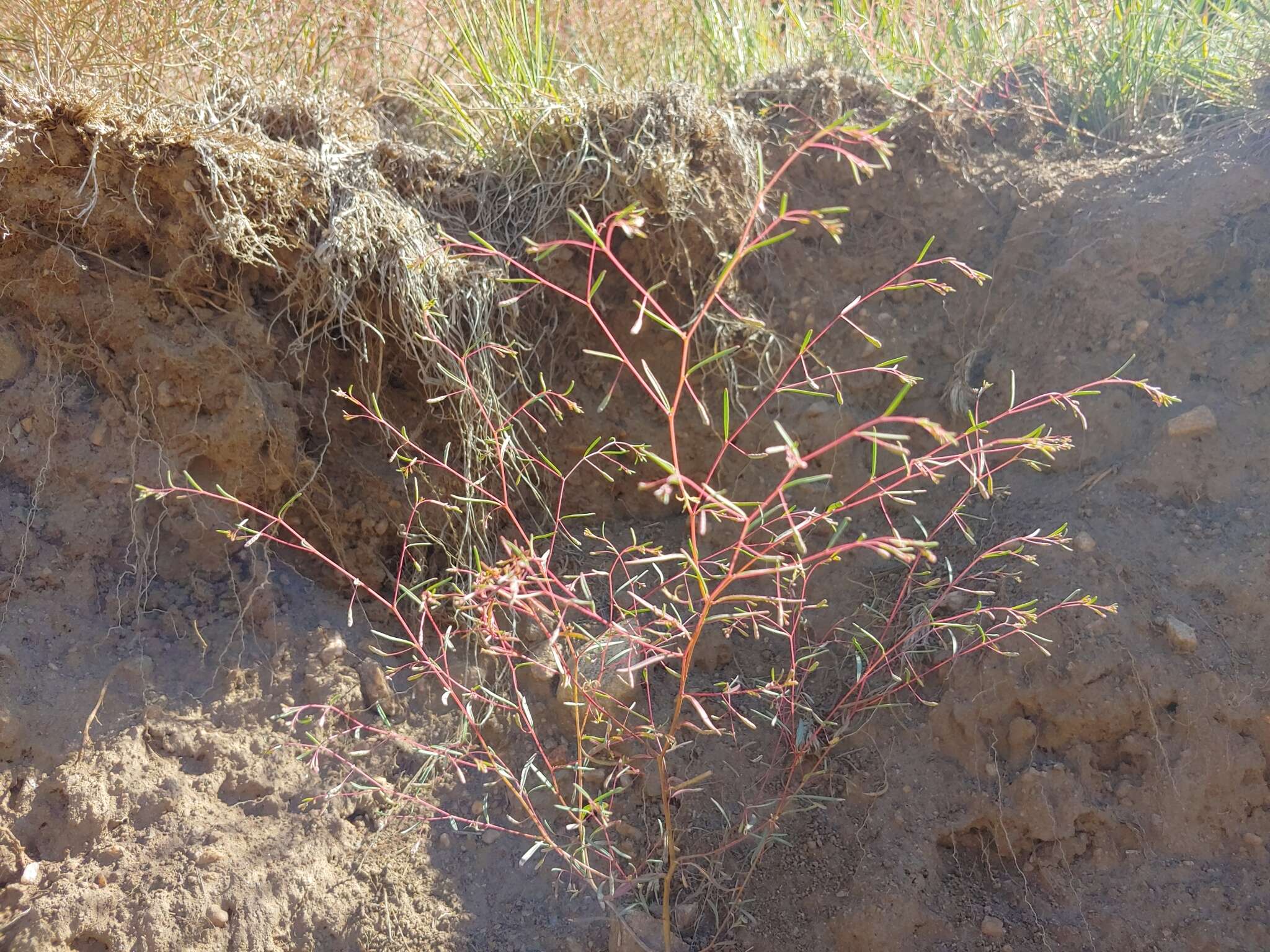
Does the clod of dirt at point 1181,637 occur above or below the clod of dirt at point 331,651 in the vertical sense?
below

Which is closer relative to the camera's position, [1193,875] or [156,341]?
[1193,875]

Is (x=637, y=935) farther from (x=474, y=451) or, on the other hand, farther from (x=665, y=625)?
(x=474, y=451)

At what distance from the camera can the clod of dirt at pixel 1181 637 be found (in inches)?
78.0

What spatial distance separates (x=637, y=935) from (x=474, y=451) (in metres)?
1.14

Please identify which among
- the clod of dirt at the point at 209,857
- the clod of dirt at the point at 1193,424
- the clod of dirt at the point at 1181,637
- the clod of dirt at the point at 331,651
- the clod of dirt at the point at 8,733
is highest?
the clod of dirt at the point at 8,733

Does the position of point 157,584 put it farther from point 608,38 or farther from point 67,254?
point 608,38

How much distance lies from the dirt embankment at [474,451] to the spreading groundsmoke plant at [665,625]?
0.08 m

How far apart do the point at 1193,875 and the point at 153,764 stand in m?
2.16

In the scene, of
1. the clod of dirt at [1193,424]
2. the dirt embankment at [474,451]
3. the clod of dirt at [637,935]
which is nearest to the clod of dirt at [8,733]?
the dirt embankment at [474,451]

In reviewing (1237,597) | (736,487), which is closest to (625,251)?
(736,487)

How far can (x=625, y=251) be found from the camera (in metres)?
2.55

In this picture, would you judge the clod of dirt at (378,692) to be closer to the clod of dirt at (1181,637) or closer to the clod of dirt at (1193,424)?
the clod of dirt at (1181,637)

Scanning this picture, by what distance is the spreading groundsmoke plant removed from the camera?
6.23 ft

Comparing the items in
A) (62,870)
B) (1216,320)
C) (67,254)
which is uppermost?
(67,254)
